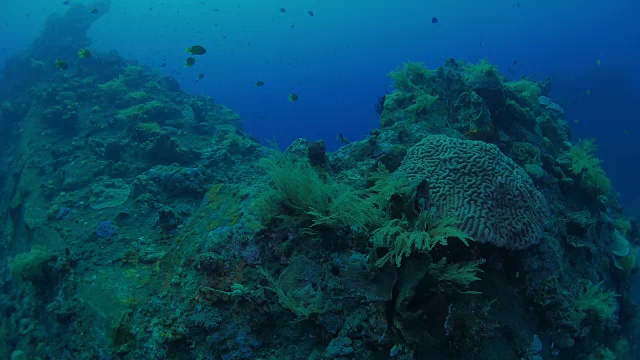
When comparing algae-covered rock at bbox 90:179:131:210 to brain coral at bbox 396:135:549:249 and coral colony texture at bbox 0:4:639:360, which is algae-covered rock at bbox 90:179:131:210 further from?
brain coral at bbox 396:135:549:249

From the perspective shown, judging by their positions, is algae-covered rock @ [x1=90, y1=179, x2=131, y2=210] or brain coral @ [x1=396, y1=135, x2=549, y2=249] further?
algae-covered rock @ [x1=90, y1=179, x2=131, y2=210]

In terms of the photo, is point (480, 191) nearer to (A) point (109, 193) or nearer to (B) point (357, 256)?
(B) point (357, 256)

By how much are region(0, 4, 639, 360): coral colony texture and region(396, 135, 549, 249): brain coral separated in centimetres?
3

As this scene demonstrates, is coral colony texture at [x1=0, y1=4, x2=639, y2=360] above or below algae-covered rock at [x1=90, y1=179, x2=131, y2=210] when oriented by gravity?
below

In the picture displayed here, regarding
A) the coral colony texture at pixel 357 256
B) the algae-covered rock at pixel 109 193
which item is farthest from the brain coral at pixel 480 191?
the algae-covered rock at pixel 109 193

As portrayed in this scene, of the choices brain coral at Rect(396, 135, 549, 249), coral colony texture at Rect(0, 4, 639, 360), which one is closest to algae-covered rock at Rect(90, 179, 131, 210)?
coral colony texture at Rect(0, 4, 639, 360)

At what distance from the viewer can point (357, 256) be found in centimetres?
396

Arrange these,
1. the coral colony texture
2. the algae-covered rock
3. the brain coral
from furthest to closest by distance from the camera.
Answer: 1. the algae-covered rock
2. the brain coral
3. the coral colony texture

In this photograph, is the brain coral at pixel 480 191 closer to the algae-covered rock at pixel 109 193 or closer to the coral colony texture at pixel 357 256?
the coral colony texture at pixel 357 256

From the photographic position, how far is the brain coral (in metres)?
4.14

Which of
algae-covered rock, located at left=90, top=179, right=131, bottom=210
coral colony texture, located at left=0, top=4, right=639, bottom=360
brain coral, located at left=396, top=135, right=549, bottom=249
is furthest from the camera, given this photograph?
algae-covered rock, located at left=90, top=179, right=131, bottom=210

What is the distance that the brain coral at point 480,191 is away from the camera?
13.6ft

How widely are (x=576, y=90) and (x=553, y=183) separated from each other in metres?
37.7

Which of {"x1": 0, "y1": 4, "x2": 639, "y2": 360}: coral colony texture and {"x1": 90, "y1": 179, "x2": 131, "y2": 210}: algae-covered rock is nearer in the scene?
{"x1": 0, "y1": 4, "x2": 639, "y2": 360}: coral colony texture
